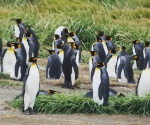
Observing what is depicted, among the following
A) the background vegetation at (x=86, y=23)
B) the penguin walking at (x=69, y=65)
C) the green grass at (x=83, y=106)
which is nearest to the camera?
the green grass at (x=83, y=106)

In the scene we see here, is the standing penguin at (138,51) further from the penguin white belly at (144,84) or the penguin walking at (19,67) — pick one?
the penguin white belly at (144,84)

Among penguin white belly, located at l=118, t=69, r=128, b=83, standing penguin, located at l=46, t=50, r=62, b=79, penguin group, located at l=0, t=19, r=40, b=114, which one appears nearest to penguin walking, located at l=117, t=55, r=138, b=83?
penguin white belly, located at l=118, t=69, r=128, b=83

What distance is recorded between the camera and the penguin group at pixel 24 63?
10.6 m

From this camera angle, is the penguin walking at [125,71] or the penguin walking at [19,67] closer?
the penguin walking at [19,67]

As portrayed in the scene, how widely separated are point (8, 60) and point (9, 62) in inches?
2.0

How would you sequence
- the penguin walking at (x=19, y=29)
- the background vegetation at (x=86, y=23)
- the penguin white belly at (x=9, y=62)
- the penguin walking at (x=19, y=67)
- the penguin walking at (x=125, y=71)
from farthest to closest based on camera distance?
the background vegetation at (x=86, y=23) < the penguin walking at (x=19, y=29) < the penguin walking at (x=125, y=71) < the penguin white belly at (x=9, y=62) < the penguin walking at (x=19, y=67)

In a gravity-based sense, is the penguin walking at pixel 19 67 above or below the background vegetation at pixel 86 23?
below

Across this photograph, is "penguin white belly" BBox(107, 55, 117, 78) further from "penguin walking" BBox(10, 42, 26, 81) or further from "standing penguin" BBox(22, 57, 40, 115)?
"standing penguin" BBox(22, 57, 40, 115)

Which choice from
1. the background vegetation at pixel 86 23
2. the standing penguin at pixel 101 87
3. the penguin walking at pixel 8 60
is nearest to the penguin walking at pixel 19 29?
the background vegetation at pixel 86 23

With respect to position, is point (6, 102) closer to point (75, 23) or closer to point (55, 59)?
point (55, 59)

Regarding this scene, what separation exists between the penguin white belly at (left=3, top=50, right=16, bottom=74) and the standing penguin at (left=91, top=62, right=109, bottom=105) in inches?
149

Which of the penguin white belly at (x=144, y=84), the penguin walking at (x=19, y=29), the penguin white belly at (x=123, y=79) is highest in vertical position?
the penguin walking at (x=19, y=29)

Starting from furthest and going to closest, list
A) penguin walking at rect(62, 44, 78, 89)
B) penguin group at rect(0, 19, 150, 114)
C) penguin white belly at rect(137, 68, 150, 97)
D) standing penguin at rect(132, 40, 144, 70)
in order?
standing penguin at rect(132, 40, 144, 70) < penguin walking at rect(62, 44, 78, 89) < penguin white belly at rect(137, 68, 150, 97) < penguin group at rect(0, 19, 150, 114)

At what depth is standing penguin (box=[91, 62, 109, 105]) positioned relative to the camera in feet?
35.9
